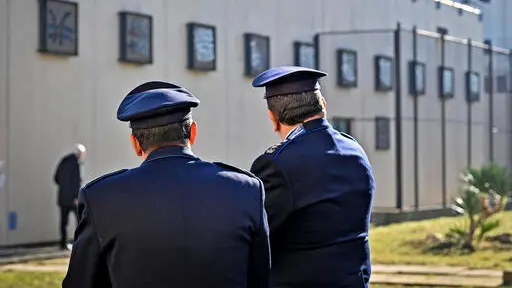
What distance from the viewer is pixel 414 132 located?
2569cm

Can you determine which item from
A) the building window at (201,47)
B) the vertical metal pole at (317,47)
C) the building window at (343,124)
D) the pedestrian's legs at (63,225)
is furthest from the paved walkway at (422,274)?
the building window at (343,124)

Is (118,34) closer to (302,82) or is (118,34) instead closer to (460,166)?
(460,166)

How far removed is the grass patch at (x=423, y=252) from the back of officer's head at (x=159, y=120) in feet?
35.7

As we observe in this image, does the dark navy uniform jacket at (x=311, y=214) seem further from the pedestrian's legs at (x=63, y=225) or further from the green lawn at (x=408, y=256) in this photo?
the pedestrian's legs at (x=63, y=225)

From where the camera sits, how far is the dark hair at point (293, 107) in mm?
4688

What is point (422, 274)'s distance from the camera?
1342 centimetres

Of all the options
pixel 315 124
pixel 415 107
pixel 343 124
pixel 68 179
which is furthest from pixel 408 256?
pixel 315 124

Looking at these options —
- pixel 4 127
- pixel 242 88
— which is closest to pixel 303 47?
pixel 242 88

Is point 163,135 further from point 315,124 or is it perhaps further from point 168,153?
point 315,124

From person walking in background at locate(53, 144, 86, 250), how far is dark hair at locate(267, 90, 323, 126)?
42.0 feet

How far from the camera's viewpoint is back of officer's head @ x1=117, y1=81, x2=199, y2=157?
365cm

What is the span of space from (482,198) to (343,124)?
32.1 feet

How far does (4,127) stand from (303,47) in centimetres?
933

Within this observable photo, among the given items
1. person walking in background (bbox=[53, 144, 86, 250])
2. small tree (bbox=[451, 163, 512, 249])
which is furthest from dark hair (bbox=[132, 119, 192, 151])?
person walking in background (bbox=[53, 144, 86, 250])
